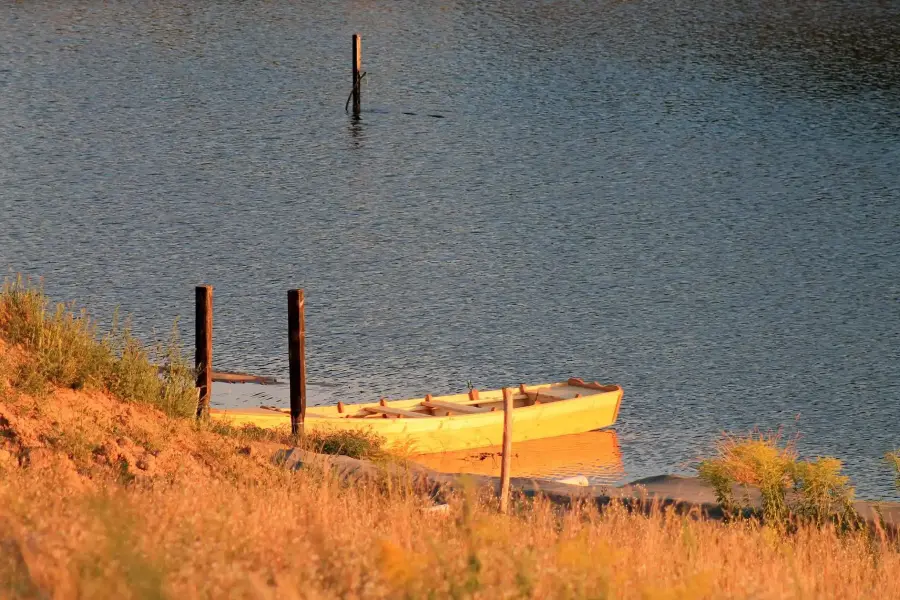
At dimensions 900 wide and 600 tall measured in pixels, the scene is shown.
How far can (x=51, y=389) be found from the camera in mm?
14547

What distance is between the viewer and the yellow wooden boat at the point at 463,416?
63.8ft

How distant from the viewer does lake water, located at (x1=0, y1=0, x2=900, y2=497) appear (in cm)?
2620

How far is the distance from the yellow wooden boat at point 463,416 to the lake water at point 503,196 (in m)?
0.85

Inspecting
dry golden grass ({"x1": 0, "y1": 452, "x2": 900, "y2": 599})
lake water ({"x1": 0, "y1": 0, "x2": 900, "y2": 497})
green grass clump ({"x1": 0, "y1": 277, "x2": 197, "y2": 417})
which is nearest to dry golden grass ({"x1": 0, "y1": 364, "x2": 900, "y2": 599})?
dry golden grass ({"x1": 0, "y1": 452, "x2": 900, "y2": 599})

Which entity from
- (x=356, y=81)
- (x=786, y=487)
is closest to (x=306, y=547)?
(x=786, y=487)

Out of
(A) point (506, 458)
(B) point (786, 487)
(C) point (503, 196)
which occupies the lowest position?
(B) point (786, 487)

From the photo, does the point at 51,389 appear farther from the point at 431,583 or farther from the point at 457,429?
the point at 431,583

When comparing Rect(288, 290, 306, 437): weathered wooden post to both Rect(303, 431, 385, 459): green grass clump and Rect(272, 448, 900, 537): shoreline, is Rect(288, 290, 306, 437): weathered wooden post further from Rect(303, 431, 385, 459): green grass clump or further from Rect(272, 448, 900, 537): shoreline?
Rect(272, 448, 900, 537): shoreline

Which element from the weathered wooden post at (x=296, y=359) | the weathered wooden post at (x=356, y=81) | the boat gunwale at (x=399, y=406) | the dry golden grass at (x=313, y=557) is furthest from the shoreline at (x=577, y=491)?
the weathered wooden post at (x=356, y=81)

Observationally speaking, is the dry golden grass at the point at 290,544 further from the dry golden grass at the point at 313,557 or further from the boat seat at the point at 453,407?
the boat seat at the point at 453,407

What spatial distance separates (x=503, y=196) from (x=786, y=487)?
25280mm

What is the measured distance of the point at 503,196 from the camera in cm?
4053

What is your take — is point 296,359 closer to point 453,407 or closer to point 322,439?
point 322,439

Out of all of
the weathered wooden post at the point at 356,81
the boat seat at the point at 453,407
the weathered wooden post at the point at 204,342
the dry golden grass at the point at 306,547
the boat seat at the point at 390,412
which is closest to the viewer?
the dry golden grass at the point at 306,547
